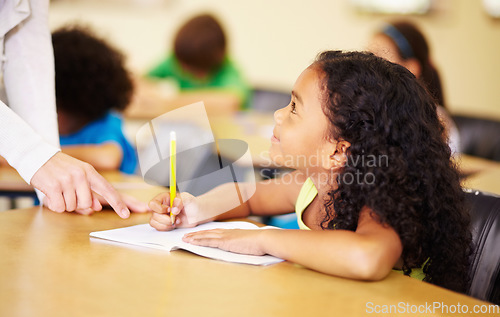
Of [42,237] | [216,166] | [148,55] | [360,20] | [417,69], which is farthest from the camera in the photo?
[360,20]

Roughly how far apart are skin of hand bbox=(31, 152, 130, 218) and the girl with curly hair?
12cm

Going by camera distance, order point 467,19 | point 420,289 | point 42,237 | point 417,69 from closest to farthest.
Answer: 1. point 420,289
2. point 42,237
3. point 417,69
4. point 467,19

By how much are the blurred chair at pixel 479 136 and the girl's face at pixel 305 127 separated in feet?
5.74

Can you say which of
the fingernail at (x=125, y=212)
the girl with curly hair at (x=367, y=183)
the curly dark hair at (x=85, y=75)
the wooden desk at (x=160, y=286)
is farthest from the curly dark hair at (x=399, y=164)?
the curly dark hair at (x=85, y=75)

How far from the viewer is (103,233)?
3.16ft

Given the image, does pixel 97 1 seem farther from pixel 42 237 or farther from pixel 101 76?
pixel 42 237

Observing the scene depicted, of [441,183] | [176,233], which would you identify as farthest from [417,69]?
[176,233]

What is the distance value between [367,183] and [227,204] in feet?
1.16

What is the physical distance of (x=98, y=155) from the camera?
1802mm

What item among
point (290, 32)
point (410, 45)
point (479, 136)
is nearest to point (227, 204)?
point (410, 45)

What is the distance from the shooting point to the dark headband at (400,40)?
2.36 m

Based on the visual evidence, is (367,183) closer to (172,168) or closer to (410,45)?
(172,168)

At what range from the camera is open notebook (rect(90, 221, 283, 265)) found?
88 centimetres

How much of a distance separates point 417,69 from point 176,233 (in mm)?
1598
